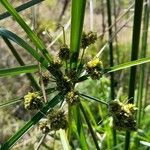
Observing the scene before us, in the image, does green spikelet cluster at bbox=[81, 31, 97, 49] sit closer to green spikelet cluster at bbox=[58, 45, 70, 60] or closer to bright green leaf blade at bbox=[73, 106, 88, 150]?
green spikelet cluster at bbox=[58, 45, 70, 60]

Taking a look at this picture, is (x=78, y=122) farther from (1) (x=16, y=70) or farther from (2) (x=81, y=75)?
(1) (x=16, y=70)

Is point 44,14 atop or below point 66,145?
atop

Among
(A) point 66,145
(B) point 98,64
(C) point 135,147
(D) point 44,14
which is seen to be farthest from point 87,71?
(D) point 44,14

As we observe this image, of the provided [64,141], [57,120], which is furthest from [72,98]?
[64,141]

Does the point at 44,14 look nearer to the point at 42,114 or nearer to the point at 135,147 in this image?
the point at 135,147

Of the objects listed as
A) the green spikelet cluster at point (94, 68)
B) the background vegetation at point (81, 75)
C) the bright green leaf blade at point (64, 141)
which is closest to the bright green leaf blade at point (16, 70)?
the background vegetation at point (81, 75)
